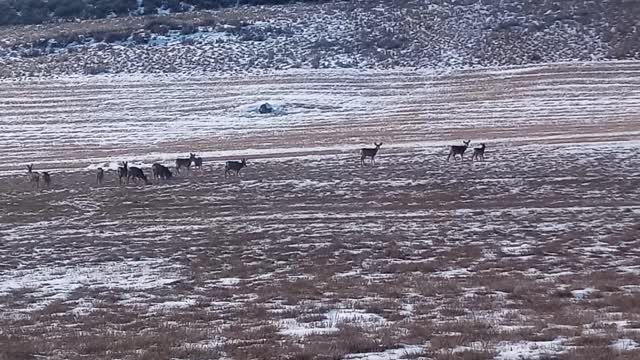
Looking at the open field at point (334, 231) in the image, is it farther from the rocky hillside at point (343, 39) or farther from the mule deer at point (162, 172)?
the rocky hillside at point (343, 39)

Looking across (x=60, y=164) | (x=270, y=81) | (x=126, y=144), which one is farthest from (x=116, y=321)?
(x=270, y=81)

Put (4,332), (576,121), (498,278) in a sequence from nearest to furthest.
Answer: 1. (4,332)
2. (498,278)
3. (576,121)

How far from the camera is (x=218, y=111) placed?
47500 mm

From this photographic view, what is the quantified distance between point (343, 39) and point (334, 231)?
3722cm

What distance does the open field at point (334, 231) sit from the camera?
1116 cm

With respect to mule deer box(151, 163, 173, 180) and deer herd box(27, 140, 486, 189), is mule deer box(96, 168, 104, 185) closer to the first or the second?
deer herd box(27, 140, 486, 189)

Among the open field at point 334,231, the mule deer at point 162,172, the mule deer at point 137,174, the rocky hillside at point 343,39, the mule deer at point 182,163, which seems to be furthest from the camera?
the rocky hillside at point 343,39

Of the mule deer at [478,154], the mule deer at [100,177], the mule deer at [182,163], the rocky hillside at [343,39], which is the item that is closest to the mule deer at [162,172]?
the mule deer at [182,163]

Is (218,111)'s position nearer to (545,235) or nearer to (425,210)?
(425,210)

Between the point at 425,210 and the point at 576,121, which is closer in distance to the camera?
the point at 425,210

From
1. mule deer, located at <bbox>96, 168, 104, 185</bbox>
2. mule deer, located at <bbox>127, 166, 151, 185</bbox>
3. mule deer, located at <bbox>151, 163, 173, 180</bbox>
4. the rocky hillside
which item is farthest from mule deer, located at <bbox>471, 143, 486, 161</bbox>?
the rocky hillside

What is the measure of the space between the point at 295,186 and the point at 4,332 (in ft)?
49.9

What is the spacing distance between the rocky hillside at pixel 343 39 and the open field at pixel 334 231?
228 inches

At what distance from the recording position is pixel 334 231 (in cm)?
2091
